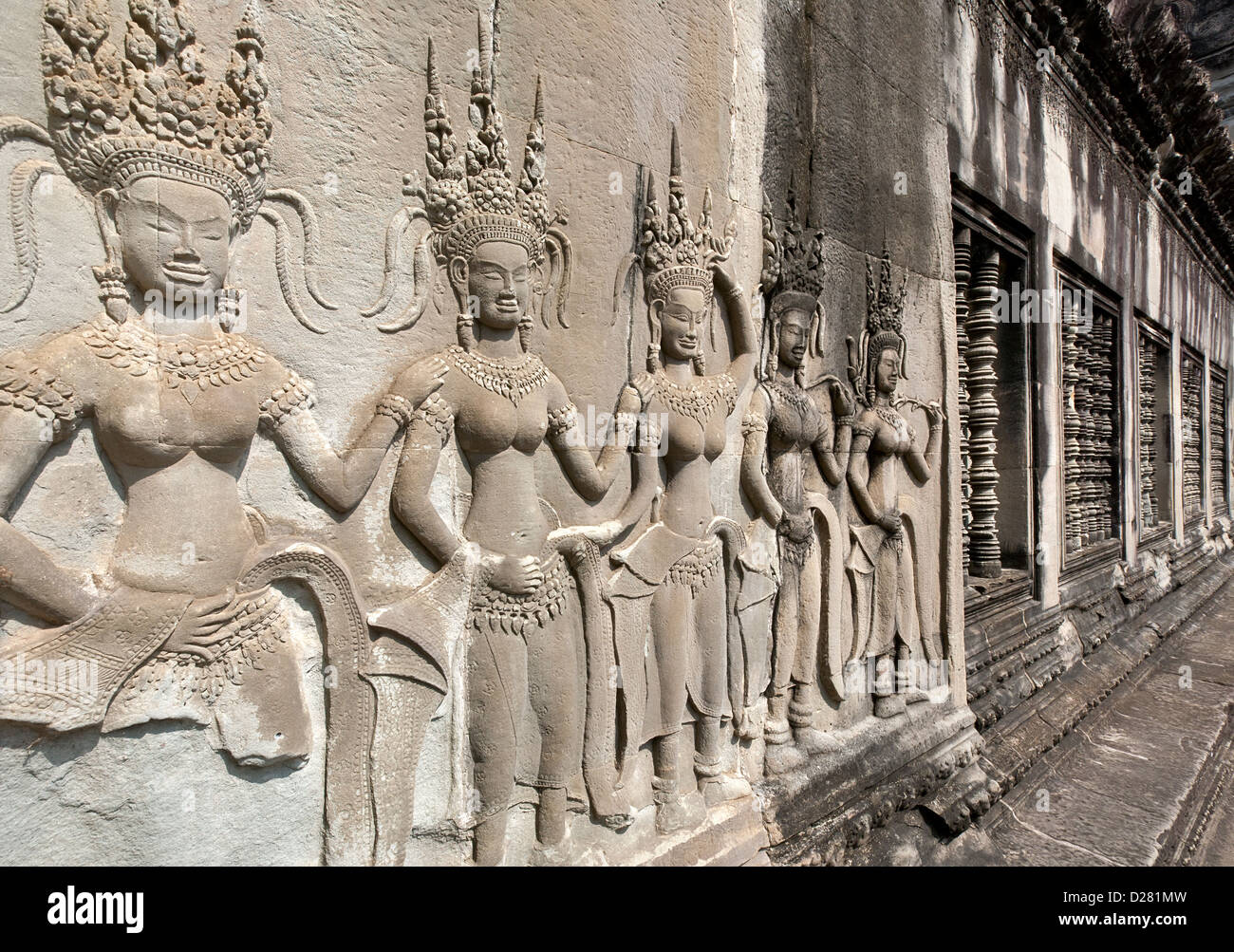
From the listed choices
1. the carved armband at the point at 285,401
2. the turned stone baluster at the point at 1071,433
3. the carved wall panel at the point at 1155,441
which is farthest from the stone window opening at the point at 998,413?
the carved wall panel at the point at 1155,441

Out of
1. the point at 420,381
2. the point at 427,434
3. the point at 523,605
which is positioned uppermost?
the point at 420,381

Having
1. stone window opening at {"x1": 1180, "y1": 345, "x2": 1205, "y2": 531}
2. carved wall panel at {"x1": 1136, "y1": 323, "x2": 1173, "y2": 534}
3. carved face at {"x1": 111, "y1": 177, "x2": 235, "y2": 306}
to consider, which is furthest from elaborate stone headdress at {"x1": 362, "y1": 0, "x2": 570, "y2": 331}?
stone window opening at {"x1": 1180, "y1": 345, "x2": 1205, "y2": 531}

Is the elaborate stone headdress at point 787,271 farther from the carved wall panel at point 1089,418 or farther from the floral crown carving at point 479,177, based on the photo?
the carved wall panel at point 1089,418

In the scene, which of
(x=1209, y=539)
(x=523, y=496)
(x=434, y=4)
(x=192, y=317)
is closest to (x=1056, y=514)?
(x=523, y=496)

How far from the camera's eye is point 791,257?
309 cm

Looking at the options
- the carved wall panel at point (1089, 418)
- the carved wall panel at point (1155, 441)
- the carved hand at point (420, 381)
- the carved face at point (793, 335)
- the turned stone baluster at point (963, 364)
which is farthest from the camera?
the carved wall panel at point (1155, 441)

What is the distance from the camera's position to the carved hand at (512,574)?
2205 mm

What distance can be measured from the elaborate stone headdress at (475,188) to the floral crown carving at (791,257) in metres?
1.19

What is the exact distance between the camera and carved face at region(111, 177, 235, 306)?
1619 millimetres

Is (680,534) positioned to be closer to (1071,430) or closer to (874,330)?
(874,330)

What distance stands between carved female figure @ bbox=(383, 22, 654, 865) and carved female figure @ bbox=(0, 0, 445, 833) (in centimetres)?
48

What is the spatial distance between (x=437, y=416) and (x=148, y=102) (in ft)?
3.34

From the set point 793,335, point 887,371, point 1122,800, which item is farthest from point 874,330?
point 1122,800
